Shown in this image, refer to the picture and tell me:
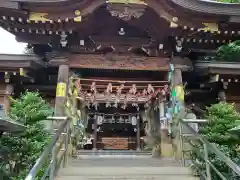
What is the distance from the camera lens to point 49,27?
7086 millimetres

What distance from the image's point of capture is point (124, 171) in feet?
18.6

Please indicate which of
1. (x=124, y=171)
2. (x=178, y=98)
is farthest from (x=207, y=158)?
(x=178, y=98)

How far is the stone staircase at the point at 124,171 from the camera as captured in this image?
5266 millimetres

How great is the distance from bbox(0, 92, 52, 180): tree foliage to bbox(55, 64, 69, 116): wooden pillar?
2.94 feet

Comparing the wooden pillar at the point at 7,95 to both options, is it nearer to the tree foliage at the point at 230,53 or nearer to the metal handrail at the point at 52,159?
Result: the metal handrail at the point at 52,159

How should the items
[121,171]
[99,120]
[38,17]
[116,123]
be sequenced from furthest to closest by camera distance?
1. [116,123]
2. [99,120]
3. [38,17]
4. [121,171]

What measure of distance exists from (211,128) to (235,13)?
300 centimetres

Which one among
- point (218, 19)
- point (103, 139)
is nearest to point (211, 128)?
point (218, 19)

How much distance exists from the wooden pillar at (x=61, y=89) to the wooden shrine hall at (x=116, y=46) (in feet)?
0.08

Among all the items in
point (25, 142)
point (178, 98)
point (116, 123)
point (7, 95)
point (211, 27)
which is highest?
point (211, 27)

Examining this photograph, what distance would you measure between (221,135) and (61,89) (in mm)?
3933

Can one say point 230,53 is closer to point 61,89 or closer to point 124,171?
point 61,89

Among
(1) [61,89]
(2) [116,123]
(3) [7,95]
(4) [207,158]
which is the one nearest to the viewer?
(4) [207,158]

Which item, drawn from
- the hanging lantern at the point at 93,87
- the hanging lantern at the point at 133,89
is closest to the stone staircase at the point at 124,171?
the hanging lantern at the point at 93,87
